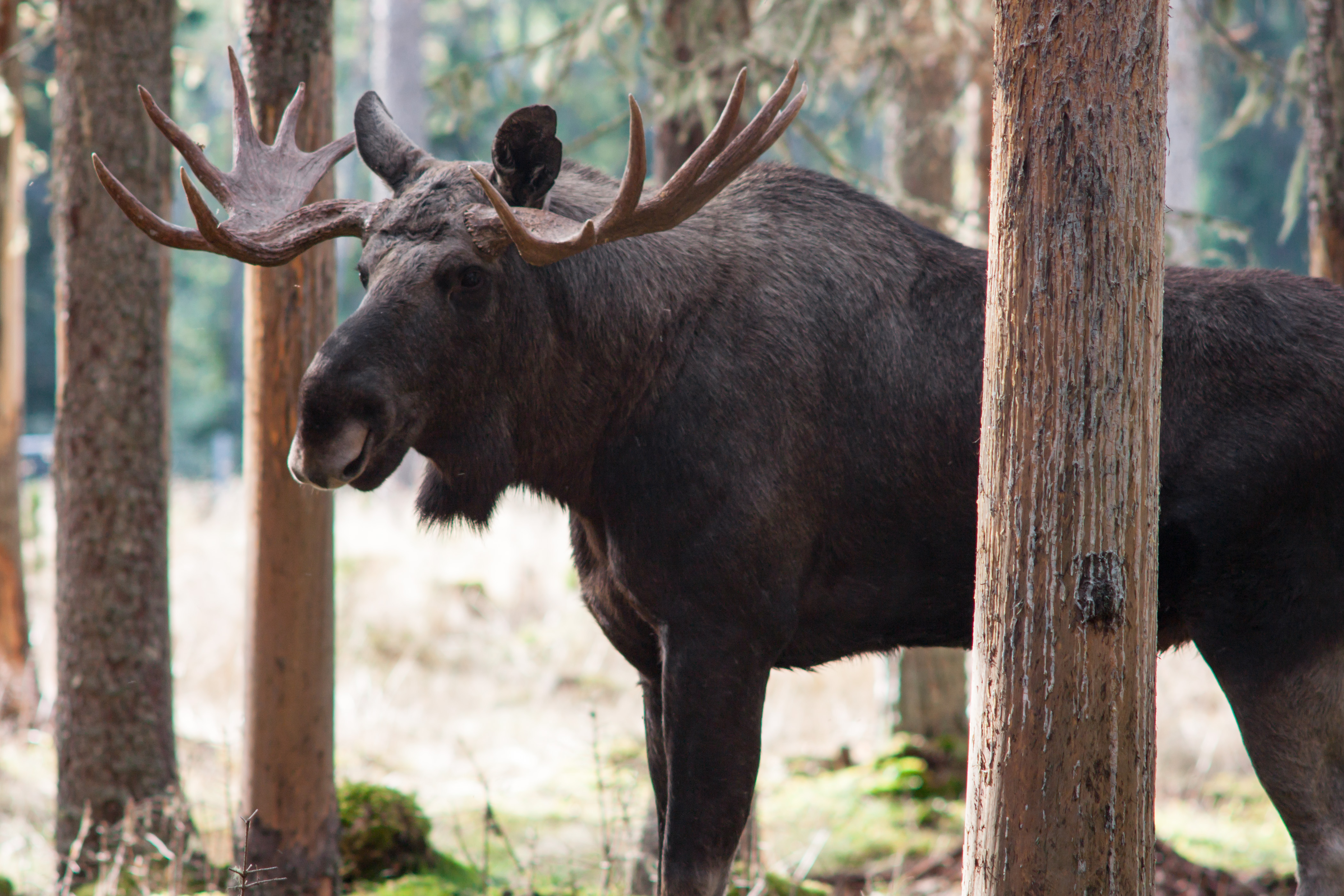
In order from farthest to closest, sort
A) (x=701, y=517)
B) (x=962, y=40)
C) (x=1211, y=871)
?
(x=962, y=40)
(x=1211, y=871)
(x=701, y=517)

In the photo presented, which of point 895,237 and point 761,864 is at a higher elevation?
point 895,237

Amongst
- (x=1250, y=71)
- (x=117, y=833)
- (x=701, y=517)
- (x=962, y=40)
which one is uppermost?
(x=962, y=40)

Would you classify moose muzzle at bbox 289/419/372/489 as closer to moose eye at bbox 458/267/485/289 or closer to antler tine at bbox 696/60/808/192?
moose eye at bbox 458/267/485/289

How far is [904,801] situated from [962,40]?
200 inches

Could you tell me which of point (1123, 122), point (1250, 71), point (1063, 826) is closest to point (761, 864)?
point (1063, 826)

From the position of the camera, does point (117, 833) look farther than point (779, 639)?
Yes

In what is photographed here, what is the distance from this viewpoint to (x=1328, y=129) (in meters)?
5.33

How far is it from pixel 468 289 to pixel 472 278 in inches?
1.4

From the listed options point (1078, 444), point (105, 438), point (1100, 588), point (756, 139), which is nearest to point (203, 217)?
point (756, 139)

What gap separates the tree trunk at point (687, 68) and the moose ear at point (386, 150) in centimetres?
222

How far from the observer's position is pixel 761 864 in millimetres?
5055

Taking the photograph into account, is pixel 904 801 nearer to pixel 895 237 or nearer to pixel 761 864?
pixel 761 864

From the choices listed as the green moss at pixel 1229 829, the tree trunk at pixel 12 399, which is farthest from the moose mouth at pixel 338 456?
the tree trunk at pixel 12 399

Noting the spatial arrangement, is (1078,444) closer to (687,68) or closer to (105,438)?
(687,68)
